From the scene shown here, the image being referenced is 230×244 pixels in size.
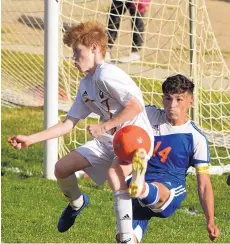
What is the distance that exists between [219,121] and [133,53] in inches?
44.3

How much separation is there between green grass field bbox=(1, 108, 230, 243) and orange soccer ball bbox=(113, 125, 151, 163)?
1.60 m

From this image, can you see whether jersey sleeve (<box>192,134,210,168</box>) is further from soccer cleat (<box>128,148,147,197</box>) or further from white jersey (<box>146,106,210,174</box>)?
soccer cleat (<box>128,148,147,197</box>)

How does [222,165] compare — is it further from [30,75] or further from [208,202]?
[208,202]

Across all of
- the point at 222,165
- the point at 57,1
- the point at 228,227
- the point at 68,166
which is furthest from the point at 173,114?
the point at 222,165

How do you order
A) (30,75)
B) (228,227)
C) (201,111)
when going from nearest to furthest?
1. (228,227)
2. (201,111)
3. (30,75)

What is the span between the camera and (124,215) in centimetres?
605

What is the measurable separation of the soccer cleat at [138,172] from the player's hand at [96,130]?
291 mm

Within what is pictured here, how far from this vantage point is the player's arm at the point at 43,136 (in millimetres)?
6141

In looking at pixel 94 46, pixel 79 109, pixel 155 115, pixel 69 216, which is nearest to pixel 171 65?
pixel 69 216

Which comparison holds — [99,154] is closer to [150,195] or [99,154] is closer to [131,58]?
[150,195]

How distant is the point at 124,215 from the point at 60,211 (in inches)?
90.0

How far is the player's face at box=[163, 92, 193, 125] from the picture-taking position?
619 cm

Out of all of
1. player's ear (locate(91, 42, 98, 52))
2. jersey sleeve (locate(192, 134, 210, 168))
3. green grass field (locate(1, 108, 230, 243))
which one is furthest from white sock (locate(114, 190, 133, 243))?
green grass field (locate(1, 108, 230, 243))

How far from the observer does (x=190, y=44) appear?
9.95m
